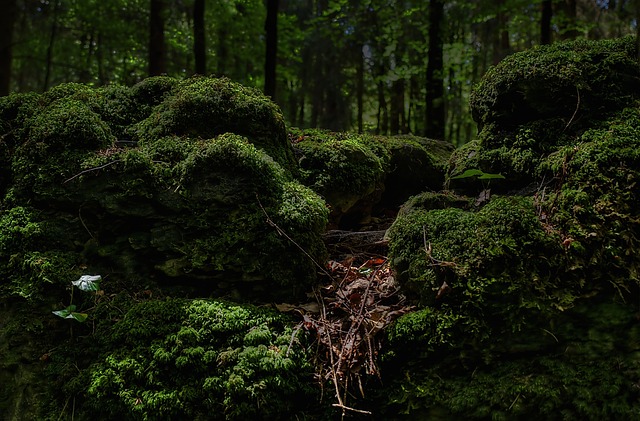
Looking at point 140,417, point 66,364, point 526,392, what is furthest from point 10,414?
point 526,392

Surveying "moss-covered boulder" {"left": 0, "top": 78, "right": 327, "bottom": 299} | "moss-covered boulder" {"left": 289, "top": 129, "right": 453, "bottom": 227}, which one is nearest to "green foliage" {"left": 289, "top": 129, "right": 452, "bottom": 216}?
"moss-covered boulder" {"left": 289, "top": 129, "right": 453, "bottom": 227}

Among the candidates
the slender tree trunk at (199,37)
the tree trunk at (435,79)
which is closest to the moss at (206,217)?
the tree trunk at (435,79)

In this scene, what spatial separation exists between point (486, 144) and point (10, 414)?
144 inches

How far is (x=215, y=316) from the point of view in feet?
7.80

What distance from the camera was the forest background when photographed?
9.83 metres

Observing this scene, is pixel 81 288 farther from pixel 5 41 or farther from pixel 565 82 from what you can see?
pixel 5 41

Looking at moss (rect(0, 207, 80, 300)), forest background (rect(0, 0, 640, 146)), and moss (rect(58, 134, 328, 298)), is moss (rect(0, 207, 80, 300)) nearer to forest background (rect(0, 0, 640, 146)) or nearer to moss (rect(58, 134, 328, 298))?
moss (rect(58, 134, 328, 298))

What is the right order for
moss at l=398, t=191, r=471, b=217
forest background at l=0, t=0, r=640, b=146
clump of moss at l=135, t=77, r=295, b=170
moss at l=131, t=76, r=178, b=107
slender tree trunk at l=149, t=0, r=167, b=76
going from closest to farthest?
moss at l=398, t=191, r=471, b=217 < clump of moss at l=135, t=77, r=295, b=170 < moss at l=131, t=76, r=178, b=107 < slender tree trunk at l=149, t=0, r=167, b=76 < forest background at l=0, t=0, r=640, b=146

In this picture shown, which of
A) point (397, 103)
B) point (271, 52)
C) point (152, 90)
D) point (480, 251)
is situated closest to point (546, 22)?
point (271, 52)

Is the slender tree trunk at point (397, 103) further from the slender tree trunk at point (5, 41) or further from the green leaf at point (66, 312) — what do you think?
the green leaf at point (66, 312)

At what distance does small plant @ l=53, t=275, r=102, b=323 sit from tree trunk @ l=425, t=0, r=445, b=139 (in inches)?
334

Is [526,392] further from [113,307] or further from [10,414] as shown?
[10,414]

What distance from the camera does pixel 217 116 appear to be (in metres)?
3.38

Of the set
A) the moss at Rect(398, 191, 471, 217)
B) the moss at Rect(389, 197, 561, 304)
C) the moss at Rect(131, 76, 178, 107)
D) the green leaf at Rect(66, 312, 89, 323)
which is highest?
the moss at Rect(131, 76, 178, 107)
